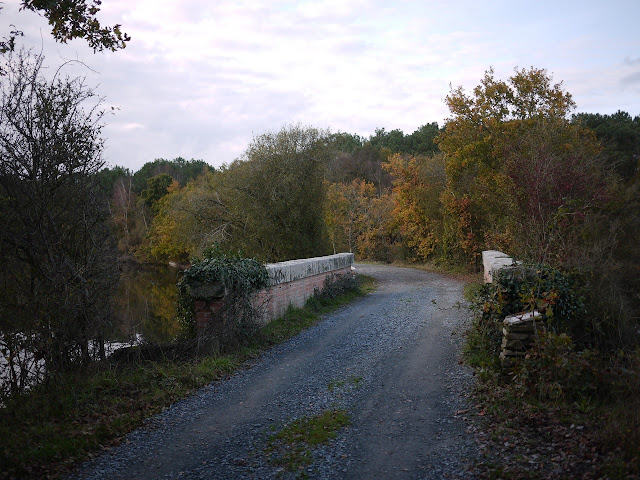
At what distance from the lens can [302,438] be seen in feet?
15.8

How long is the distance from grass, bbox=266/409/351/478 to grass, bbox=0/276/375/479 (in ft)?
5.30

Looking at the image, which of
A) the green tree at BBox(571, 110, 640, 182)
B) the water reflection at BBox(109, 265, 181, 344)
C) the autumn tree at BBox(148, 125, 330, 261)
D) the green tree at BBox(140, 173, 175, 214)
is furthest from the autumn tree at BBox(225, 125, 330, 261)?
the green tree at BBox(140, 173, 175, 214)

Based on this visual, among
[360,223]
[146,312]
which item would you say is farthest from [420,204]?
[146,312]

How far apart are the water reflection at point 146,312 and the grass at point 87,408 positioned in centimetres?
60

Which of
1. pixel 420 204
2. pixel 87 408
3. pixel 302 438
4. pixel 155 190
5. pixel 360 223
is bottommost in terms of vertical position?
pixel 302 438

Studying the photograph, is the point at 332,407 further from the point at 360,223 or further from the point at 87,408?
the point at 360,223

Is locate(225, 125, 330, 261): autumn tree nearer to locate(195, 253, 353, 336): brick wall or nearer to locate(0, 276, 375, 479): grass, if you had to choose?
locate(195, 253, 353, 336): brick wall

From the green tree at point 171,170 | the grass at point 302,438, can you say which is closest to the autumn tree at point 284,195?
the grass at point 302,438

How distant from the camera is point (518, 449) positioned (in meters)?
4.27

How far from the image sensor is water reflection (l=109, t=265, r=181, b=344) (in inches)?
286

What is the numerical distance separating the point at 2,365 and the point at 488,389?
5704 mm

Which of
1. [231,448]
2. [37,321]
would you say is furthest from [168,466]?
[37,321]

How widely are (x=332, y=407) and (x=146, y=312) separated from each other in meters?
6.87

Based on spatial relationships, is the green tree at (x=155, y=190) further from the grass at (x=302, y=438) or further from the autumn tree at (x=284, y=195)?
the grass at (x=302, y=438)
